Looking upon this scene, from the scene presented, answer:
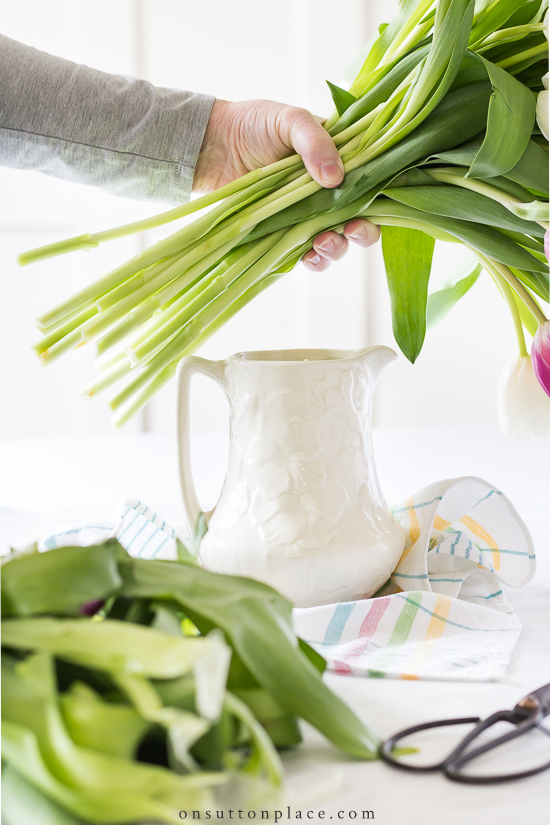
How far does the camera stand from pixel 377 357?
0.45m

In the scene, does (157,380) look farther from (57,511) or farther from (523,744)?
(523,744)

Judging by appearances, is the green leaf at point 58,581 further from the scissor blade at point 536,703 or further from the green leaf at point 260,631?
the scissor blade at point 536,703

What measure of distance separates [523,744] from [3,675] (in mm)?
170

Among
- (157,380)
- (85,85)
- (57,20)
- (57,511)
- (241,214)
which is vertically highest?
(57,20)

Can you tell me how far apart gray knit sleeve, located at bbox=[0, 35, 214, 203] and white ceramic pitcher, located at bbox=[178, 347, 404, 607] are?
239 mm

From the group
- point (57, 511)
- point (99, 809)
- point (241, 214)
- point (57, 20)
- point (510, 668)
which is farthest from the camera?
point (57, 20)

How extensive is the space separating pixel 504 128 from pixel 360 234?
0.54 ft

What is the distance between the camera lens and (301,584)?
1.30 ft

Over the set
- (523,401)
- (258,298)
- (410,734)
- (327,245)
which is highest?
(258,298)

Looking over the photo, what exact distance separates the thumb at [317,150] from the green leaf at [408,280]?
69 millimetres

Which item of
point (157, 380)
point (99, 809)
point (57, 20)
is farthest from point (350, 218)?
point (57, 20)

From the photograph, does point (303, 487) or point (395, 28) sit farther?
point (395, 28)

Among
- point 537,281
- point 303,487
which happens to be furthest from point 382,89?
point 303,487

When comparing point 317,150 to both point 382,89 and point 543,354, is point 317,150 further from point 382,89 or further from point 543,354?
point 543,354
